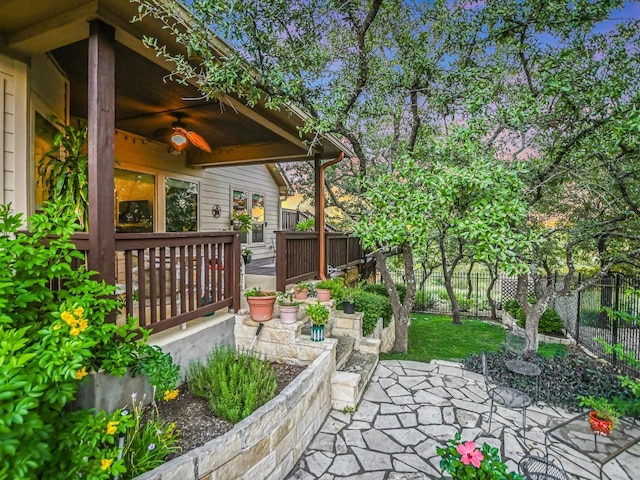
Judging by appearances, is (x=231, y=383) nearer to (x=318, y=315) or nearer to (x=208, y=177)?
(x=318, y=315)

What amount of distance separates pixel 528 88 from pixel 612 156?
1621 millimetres

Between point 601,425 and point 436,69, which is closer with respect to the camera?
point 601,425

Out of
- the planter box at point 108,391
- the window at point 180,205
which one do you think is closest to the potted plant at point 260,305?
the planter box at point 108,391

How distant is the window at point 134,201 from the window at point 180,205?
37 centimetres

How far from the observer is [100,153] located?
2326mm

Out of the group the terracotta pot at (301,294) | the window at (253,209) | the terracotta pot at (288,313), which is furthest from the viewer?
the window at (253,209)

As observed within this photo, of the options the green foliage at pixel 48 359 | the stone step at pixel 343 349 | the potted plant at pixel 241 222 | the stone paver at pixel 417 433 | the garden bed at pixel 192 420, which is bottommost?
the stone paver at pixel 417 433

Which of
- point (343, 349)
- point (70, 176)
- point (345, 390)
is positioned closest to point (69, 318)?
point (70, 176)

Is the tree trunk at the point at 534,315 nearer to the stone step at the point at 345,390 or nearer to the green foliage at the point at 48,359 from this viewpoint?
the stone step at the point at 345,390

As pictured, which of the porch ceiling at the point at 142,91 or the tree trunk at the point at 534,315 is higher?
the porch ceiling at the point at 142,91

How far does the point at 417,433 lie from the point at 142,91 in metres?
5.23

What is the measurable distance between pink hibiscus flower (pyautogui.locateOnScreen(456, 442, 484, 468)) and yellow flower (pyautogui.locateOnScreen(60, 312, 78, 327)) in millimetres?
2470

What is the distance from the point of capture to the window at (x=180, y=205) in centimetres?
670

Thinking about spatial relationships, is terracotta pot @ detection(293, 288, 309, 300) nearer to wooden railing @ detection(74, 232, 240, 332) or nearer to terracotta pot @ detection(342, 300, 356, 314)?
terracotta pot @ detection(342, 300, 356, 314)
